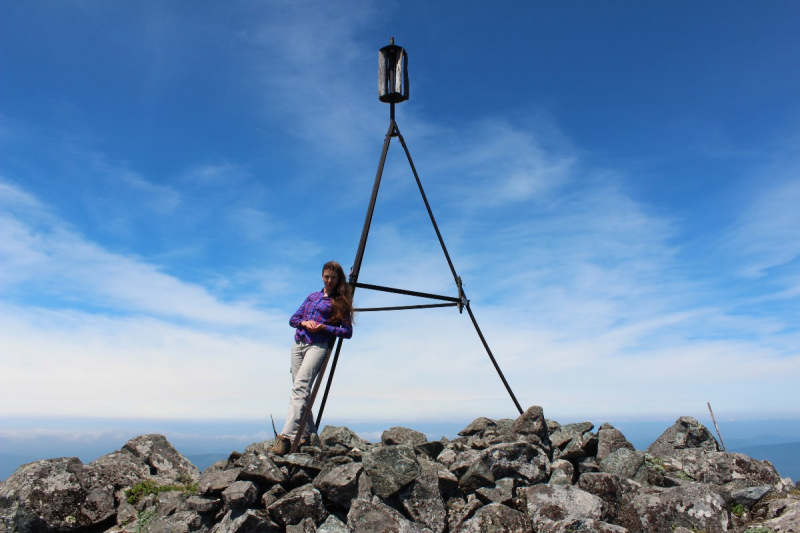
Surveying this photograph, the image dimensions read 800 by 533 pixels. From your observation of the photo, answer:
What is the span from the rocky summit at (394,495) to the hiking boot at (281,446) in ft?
0.86

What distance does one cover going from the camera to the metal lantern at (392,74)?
11.4 metres

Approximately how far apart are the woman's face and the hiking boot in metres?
2.54

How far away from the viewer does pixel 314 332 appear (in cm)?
921

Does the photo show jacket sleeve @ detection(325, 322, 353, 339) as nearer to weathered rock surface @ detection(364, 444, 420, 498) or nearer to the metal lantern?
weathered rock surface @ detection(364, 444, 420, 498)

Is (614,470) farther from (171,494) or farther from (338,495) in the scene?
(171,494)

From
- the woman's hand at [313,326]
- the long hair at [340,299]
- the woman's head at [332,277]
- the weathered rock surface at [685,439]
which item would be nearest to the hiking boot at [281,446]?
the woman's hand at [313,326]

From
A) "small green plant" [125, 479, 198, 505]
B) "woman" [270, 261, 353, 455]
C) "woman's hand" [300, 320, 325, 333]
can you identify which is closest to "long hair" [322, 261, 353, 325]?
"woman" [270, 261, 353, 455]

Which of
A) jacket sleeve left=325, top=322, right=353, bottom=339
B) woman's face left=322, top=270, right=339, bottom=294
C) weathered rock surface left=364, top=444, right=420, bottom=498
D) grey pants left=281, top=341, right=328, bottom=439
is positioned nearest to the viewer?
weathered rock surface left=364, top=444, right=420, bottom=498

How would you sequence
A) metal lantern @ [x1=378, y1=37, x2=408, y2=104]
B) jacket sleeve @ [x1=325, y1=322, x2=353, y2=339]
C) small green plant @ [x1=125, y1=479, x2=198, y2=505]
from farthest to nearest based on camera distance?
1. metal lantern @ [x1=378, y1=37, x2=408, y2=104]
2. jacket sleeve @ [x1=325, y1=322, x2=353, y2=339]
3. small green plant @ [x1=125, y1=479, x2=198, y2=505]

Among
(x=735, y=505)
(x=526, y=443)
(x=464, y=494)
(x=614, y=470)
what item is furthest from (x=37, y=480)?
(x=735, y=505)

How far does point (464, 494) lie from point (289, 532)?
9.27 ft

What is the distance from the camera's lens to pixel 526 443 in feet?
30.1

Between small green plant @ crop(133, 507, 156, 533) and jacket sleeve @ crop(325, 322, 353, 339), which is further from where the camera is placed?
jacket sleeve @ crop(325, 322, 353, 339)

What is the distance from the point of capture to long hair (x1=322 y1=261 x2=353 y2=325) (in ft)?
30.7
